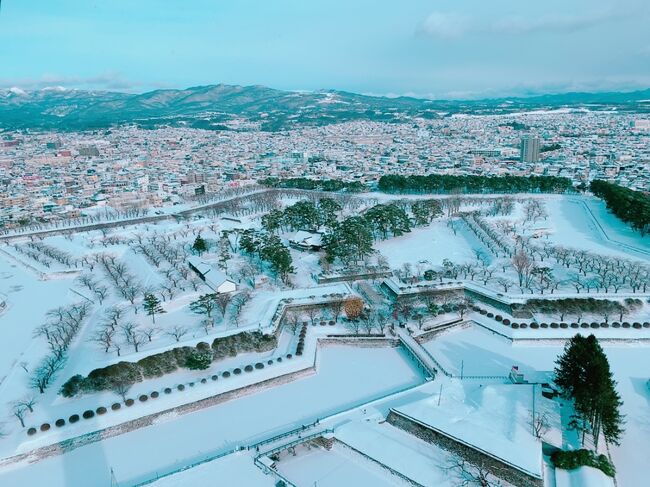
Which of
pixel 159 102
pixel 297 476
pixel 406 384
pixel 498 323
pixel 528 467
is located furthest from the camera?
pixel 159 102

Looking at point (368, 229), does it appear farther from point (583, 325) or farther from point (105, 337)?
point (105, 337)

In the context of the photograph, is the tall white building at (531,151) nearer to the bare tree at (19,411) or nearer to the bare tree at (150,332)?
the bare tree at (150,332)

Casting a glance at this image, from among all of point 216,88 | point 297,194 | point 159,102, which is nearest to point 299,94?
point 216,88

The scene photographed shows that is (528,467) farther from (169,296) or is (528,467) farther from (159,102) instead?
(159,102)

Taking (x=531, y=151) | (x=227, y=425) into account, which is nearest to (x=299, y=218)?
(x=227, y=425)

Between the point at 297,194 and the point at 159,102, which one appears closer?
the point at 297,194

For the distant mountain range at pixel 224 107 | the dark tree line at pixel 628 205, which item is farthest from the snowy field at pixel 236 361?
the distant mountain range at pixel 224 107
